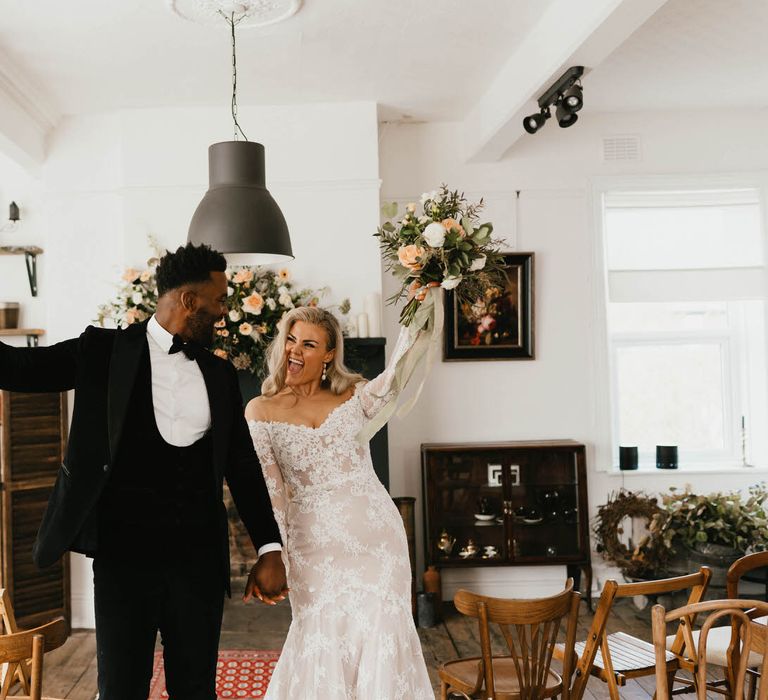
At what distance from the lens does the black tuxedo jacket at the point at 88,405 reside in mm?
2064

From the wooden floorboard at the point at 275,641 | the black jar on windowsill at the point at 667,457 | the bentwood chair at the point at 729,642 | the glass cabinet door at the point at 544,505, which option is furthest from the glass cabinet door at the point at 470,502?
the bentwood chair at the point at 729,642

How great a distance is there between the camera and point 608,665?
2723 millimetres

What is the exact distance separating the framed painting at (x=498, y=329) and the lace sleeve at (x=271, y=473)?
9.43ft

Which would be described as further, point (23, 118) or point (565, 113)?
point (23, 118)

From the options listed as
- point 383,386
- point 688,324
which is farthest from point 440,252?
point 688,324

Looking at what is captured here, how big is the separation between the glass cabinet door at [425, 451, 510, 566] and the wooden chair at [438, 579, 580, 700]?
2.32 meters

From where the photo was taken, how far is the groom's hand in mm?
2422

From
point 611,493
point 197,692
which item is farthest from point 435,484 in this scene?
point 197,692

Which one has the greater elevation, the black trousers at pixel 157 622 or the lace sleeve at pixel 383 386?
the lace sleeve at pixel 383 386

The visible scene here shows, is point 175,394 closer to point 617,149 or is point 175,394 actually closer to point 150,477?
point 150,477

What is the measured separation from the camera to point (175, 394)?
228cm

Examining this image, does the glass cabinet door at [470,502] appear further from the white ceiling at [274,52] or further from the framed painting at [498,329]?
the white ceiling at [274,52]

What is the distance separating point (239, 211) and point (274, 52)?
1433 mm

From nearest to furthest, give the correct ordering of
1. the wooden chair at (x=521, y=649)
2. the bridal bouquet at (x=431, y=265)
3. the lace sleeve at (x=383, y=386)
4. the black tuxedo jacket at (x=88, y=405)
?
1. the black tuxedo jacket at (x=88, y=405)
2. the wooden chair at (x=521, y=649)
3. the bridal bouquet at (x=431, y=265)
4. the lace sleeve at (x=383, y=386)
